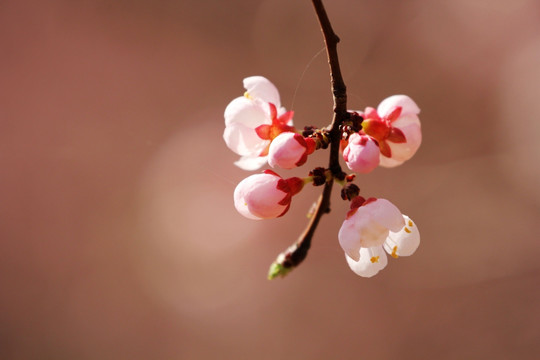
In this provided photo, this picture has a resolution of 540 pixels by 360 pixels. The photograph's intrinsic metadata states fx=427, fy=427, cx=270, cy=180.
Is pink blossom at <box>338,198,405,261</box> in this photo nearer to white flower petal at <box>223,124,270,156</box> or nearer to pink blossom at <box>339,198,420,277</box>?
pink blossom at <box>339,198,420,277</box>

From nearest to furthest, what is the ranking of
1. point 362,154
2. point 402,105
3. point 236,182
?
point 362,154, point 402,105, point 236,182

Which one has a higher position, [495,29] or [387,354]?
[495,29]

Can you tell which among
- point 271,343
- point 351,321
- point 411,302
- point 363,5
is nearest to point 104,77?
point 363,5

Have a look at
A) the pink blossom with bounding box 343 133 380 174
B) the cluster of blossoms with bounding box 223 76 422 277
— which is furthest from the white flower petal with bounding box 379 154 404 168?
the pink blossom with bounding box 343 133 380 174

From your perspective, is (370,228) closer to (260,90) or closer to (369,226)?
(369,226)

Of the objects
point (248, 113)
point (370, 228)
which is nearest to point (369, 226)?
point (370, 228)

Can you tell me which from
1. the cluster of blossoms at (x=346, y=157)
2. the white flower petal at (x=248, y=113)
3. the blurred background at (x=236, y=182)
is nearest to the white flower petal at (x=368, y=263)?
the cluster of blossoms at (x=346, y=157)

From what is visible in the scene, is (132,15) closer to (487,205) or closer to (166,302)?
(166,302)
